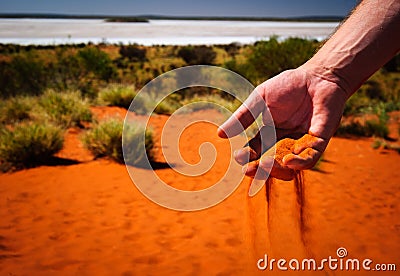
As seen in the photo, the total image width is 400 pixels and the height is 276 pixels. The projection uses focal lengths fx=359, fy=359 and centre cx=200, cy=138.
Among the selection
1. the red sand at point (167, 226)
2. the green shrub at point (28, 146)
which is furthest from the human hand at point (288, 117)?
the green shrub at point (28, 146)

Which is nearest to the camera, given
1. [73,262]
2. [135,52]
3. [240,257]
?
[73,262]

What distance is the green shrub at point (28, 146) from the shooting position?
20.6ft

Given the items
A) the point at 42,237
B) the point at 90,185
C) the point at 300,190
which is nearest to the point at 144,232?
the point at 42,237

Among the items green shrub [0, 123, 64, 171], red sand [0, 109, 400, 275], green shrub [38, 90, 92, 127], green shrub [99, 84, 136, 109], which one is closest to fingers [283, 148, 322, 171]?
red sand [0, 109, 400, 275]

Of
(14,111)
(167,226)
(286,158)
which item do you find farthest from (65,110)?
(286,158)

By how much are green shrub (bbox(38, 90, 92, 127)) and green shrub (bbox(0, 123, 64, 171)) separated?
208 centimetres

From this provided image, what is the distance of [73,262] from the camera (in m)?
3.50

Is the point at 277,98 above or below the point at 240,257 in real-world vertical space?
above

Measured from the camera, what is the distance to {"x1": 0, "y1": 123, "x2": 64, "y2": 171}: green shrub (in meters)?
6.27

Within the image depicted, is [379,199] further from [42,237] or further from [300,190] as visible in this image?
[42,237]

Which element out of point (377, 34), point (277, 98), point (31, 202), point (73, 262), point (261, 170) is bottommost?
point (73, 262)

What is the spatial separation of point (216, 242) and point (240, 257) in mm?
377

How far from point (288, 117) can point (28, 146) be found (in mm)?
5391

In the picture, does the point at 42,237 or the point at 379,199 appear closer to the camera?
the point at 42,237
